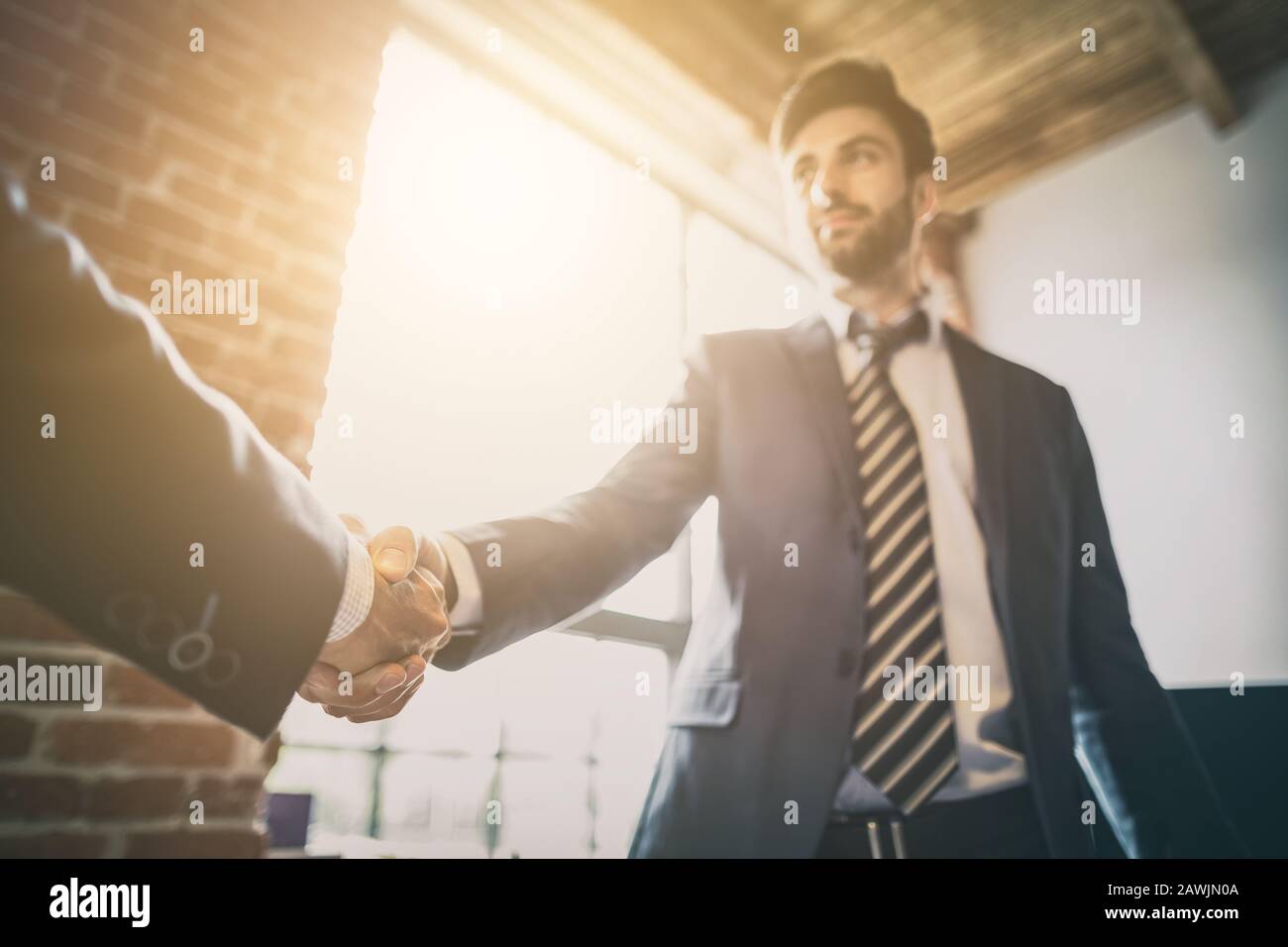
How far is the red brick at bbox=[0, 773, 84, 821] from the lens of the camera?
1.27 m

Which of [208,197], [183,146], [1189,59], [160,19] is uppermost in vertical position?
[1189,59]

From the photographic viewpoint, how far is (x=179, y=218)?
1.61 metres

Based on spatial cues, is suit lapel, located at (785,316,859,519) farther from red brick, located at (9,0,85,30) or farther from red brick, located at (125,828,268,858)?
red brick, located at (9,0,85,30)

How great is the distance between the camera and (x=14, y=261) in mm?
733

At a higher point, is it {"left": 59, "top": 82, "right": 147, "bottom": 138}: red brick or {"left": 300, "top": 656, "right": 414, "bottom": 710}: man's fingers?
{"left": 59, "top": 82, "right": 147, "bottom": 138}: red brick

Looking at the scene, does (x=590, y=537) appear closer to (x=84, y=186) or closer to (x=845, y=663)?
(x=845, y=663)

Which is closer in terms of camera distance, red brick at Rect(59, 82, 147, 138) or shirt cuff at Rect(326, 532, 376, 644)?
shirt cuff at Rect(326, 532, 376, 644)

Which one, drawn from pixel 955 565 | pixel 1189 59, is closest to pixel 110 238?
pixel 955 565

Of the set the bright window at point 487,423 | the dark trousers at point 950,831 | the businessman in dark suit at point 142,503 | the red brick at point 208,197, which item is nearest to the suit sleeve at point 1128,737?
the dark trousers at point 950,831

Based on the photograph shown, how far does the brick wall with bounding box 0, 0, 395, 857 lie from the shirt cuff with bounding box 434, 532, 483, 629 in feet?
1.99

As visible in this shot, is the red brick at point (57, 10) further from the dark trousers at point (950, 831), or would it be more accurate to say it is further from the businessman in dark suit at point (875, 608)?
the dark trousers at point (950, 831)

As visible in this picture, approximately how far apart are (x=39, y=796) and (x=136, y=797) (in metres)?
0.14

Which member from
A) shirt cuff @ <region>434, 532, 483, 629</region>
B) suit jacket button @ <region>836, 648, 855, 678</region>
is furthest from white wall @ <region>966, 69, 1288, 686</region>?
shirt cuff @ <region>434, 532, 483, 629</region>

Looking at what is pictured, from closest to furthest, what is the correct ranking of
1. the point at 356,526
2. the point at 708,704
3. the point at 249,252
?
1. the point at 356,526
2. the point at 708,704
3. the point at 249,252
